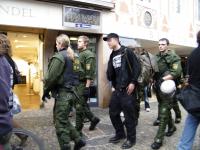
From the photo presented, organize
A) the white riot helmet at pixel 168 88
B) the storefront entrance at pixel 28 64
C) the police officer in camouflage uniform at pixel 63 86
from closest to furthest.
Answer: the police officer in camouflage uniform at pixel 63 86
the white riot helmet at pixel 168 88
the storefront entrance at pixel 28 64

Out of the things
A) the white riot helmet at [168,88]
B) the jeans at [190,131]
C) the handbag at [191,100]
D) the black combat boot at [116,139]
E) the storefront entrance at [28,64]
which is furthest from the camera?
the storefront entrance at [28,64]

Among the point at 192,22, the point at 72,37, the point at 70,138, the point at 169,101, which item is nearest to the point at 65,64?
the point at 70,138

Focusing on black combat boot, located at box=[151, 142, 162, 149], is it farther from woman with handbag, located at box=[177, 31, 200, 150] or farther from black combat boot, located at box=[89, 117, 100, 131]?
black combat boot, located at box=[89, 117, 100, 131]

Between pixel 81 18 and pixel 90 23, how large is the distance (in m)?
0.36

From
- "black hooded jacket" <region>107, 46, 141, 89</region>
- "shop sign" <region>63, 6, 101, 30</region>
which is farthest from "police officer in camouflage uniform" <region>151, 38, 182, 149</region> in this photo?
"shop sign" <region>63, 6, 101, 30</region>

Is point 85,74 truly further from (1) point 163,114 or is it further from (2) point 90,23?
(2) point 90,23

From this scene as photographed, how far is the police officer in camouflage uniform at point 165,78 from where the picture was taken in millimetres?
6094

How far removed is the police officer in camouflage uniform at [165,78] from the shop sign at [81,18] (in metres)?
4.28

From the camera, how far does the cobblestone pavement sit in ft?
20.5

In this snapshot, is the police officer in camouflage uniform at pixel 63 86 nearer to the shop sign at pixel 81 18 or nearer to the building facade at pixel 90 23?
the building facade at pixel 90 23

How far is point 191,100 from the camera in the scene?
5.00 m

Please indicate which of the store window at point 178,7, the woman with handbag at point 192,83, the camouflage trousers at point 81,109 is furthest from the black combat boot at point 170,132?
the store window at point 178,7

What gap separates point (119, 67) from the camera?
243 inches

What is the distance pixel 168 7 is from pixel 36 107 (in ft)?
24.0
